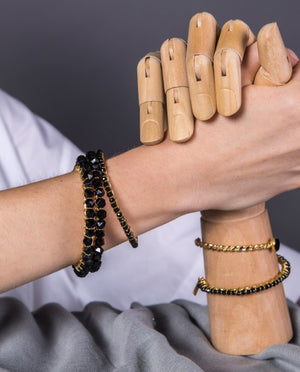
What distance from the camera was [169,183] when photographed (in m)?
0.86

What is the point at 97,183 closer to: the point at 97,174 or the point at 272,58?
the point at 97,174

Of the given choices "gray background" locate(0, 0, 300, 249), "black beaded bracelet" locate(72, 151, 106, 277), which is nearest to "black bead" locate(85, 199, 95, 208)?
"black beaded bracelet" locate(72, 151, 106, 277)

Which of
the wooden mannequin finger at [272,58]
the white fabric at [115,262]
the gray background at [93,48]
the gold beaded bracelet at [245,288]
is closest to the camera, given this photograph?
the wooden mannequin finger at [272,58]

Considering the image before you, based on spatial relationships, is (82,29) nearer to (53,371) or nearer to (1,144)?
(1,144)

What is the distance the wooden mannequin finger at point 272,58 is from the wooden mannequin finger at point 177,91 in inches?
3.9

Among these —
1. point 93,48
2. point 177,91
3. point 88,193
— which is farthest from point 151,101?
point 93,48

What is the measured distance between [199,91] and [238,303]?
0.30 metres

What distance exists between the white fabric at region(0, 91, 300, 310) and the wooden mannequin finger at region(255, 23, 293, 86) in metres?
0.47

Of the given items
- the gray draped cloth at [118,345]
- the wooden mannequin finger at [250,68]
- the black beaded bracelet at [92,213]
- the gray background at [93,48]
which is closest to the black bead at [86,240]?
the black beaded bracelet at [92,213]

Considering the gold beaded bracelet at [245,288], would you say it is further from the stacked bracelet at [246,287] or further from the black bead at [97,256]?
the black bead at [97,256]

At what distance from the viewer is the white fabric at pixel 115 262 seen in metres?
1.21

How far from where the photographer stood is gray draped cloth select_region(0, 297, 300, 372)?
846 millimetres

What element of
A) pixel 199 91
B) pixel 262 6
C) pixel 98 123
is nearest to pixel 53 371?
pixel 199 91

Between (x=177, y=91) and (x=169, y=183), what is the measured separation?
0.11m
